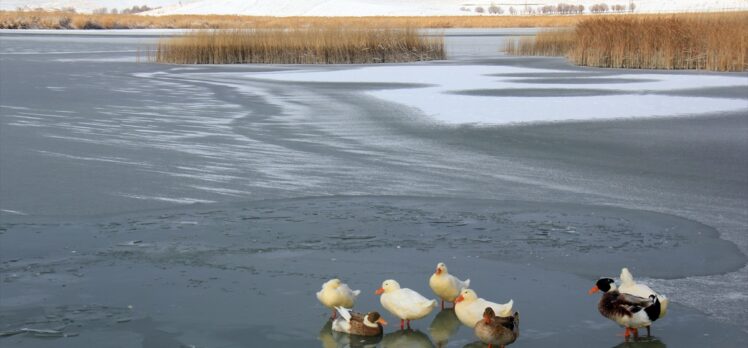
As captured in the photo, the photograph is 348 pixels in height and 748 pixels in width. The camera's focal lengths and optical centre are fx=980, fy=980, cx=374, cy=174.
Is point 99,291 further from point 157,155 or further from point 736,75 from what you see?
point 736,75

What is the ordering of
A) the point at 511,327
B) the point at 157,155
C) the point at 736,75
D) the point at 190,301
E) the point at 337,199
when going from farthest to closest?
the point at 736,75 < the point at 157,155 < the point at 337,199 < the point at 190,301 < the point at 511,327

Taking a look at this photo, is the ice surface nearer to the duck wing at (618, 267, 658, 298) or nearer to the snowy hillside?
the duck wing at (618, 267, 658, 298)

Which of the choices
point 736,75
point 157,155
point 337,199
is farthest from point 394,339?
point 736,75

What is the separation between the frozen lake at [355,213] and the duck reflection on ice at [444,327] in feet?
0.06

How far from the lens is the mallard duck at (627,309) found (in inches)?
180

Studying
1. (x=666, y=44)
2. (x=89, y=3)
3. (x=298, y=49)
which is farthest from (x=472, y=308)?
(x=89, y=3)

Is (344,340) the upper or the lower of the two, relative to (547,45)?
lower

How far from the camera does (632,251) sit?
6469mm

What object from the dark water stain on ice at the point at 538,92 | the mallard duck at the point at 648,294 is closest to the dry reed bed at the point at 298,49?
the dark water stain on ice at the point at 538,92

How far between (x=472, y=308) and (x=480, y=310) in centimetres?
5

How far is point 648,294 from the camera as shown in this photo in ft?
15.5

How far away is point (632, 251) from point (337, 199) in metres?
2.58

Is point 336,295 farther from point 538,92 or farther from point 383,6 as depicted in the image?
point 383,6

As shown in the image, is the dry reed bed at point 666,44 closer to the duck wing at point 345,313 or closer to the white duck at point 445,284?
the white duck at point 445,284
